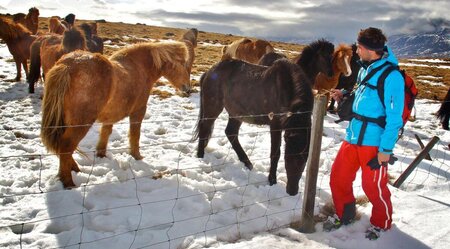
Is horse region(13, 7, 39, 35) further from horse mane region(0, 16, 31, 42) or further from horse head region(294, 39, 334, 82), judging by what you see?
horse head region(294, 39, 334, 82)

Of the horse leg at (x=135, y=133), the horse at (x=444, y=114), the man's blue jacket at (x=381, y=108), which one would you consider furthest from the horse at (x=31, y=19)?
the horse at (x=444, y=114)

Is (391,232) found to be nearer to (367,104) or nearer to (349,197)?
(349,197)

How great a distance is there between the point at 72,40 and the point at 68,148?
→ 380cm

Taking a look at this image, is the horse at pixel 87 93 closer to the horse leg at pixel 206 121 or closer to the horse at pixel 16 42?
the horse leg at pixel 206 121

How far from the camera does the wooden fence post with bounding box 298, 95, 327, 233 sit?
132 inches

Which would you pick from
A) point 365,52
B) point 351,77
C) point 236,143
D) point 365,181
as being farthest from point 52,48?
point 351,77

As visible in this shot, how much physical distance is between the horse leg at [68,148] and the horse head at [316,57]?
4.78 metres

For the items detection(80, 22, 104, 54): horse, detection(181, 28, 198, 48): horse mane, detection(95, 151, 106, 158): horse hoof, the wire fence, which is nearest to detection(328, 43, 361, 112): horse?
the wire fence

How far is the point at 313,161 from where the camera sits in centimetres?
346

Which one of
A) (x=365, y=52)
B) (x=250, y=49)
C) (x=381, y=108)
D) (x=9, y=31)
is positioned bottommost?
(x=381, y=108)

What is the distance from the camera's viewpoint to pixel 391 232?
354 centimetres

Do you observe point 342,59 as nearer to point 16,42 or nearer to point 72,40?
point 72,40

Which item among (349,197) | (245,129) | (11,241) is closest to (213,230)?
(349,197)

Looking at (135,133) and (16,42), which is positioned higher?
(16,42)
